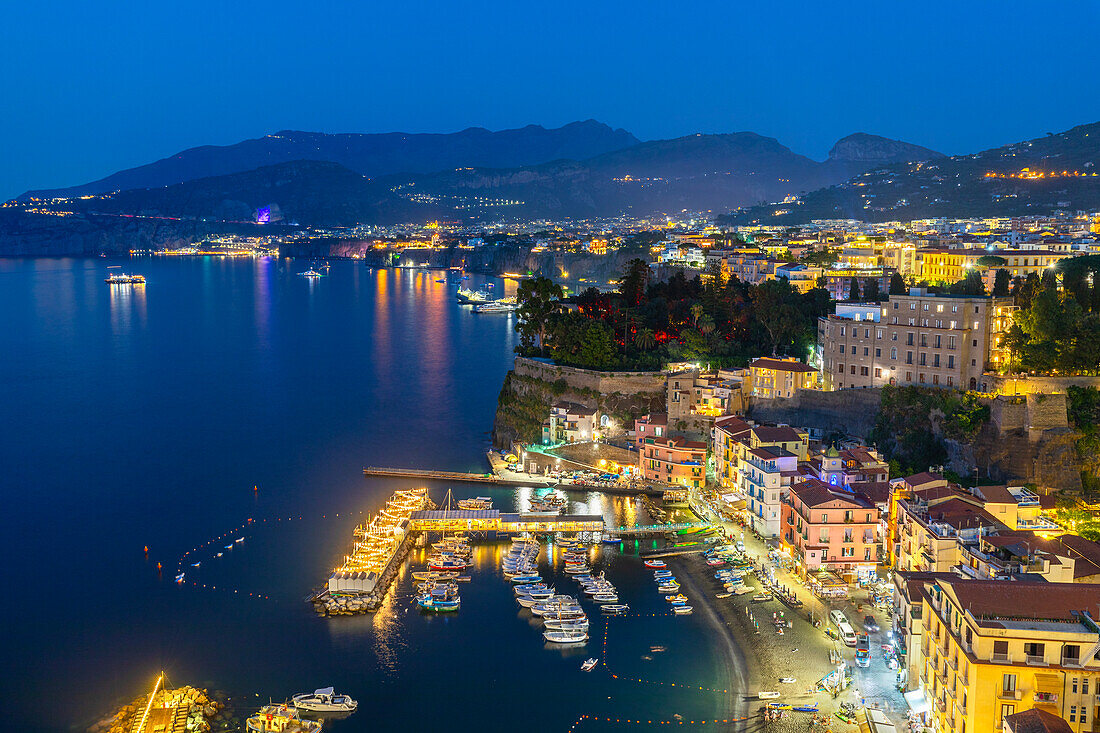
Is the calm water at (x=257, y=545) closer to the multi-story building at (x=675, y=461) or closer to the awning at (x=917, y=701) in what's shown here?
the multi-story building at (x=675, y=461)

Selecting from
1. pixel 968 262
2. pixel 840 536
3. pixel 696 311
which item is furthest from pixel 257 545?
pixel 968 262

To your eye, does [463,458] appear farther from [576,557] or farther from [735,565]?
[735,565]

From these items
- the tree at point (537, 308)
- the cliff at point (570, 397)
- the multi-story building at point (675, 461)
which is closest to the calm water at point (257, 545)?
the cliff at point (570, 397)

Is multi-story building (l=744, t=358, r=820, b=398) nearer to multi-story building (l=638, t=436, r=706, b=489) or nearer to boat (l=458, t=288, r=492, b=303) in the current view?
multi-story building (l=638, t=436, r=706, b=489)

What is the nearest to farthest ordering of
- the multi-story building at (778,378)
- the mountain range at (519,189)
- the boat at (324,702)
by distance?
1. the boat at (324,702)
2. the multi-story building at (778,378)
3. the mountain range at (519,189)

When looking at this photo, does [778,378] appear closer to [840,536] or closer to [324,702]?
[840,536]

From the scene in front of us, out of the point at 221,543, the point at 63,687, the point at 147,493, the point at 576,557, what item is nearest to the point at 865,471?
the point at 576,557

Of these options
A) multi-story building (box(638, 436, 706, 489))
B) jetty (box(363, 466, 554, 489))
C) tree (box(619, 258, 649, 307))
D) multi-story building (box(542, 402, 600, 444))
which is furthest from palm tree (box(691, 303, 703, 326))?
jetty (box(363, 466, 554, 489))
